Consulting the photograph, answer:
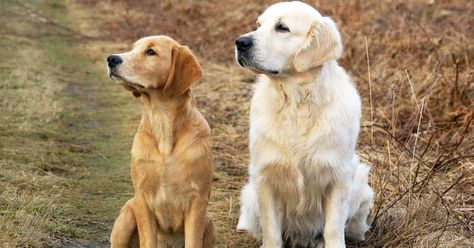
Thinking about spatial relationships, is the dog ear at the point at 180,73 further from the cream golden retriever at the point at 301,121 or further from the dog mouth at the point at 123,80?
the cream golden retriever at the point at 301,121

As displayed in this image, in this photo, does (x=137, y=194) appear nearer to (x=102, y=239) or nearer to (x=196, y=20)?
(x=102, y=239)

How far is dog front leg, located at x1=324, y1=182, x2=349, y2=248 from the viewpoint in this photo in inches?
176

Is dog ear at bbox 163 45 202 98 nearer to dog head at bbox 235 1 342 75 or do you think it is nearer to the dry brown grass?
dog head at bbox 235 1 342 75

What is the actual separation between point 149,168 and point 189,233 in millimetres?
434

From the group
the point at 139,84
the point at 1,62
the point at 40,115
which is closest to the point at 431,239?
the point at 139,84

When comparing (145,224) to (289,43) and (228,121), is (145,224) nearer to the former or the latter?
(289,43)

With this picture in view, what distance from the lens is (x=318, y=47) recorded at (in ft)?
14.3

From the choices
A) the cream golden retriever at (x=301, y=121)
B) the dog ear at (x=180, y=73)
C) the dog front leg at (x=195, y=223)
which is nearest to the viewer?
the dog front leg at (x=195, y=223)

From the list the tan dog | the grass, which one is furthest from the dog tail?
the grass

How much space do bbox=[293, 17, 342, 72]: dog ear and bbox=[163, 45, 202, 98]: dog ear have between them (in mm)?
604

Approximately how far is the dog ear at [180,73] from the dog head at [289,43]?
0.97 feet

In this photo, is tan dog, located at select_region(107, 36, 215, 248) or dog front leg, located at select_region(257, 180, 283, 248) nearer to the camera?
tan dog, located at select_region(107, 36, 215, 248)

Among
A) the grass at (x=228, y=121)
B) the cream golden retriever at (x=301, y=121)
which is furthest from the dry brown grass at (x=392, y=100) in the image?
the cream golden retriever at (x=301, y=121)

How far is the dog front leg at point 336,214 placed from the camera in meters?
4.48
